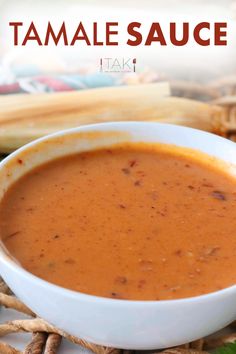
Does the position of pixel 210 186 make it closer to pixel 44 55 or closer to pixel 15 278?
pixel 15 278

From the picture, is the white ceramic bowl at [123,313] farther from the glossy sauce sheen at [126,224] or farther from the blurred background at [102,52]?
the blurred background at [102,52]

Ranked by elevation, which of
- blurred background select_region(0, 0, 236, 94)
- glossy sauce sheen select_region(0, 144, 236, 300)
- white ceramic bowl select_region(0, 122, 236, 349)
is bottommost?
white ceramic bowl select_region(0, 122, 236, 349)

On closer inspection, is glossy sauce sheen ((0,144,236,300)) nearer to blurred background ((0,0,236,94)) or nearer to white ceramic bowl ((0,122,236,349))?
white ceramic bowl ((0,122,236,349))

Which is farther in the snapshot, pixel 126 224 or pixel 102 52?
pixel 102 52

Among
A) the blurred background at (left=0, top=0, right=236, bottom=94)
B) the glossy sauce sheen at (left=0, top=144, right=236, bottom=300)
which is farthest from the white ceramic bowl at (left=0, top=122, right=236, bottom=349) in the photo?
the blurred background at (left=0, top=0, right=236, bottom=94)

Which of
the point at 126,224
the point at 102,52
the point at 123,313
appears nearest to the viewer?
the point at 123,313

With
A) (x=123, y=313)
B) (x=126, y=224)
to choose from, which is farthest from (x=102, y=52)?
(x=123, y=313)

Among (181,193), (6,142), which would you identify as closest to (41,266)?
(181,193)

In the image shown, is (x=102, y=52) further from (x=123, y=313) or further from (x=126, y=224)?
(x=123, y=313)
